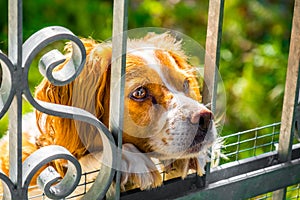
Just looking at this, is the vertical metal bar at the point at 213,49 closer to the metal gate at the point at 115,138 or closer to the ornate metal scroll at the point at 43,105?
the metal gate at the point at 115,138

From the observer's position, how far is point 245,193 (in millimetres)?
1762

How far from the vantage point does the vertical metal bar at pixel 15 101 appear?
1.26 meters

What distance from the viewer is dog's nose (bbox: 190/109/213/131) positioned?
1.58 m

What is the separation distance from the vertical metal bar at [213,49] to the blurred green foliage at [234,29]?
1796 mm

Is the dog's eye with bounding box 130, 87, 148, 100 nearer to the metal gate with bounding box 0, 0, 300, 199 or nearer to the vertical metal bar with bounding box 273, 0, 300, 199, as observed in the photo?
the metal gate with bounding box 0, 0, 300, 199

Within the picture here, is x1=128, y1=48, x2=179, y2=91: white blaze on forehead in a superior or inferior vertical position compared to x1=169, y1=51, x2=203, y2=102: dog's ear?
superior

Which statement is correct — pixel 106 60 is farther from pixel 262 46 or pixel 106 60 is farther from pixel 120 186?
pixel 262 46

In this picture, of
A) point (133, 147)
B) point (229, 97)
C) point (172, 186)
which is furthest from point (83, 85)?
point (229, 97)

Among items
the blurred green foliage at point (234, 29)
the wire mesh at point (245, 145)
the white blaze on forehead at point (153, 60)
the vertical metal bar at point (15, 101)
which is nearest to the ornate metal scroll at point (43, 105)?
the vertical metal bar at point (15, 101)

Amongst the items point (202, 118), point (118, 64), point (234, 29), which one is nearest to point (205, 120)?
point (202, 118)

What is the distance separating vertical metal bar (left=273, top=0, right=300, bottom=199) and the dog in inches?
10.4

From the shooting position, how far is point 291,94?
1796mm

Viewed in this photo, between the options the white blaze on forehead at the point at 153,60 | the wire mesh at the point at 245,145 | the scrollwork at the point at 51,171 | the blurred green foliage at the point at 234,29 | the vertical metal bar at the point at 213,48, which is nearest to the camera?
the scrollwork at the point at 51,171

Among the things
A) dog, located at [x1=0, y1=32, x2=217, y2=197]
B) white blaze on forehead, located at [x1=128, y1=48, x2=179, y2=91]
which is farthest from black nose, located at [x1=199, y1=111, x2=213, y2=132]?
white blaze on forehead, located at [x1=128, y1=48, x2=179, y2=91]
